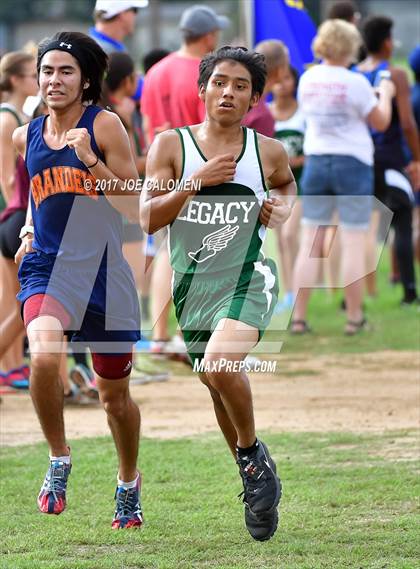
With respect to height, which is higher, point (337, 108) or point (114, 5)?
point (114, 5)

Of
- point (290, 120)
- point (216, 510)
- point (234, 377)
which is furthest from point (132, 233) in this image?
point (234, 377)

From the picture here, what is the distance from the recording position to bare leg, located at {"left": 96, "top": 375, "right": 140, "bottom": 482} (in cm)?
570

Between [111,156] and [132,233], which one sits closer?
[111,156]

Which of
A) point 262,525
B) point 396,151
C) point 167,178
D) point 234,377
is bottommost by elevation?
point 396,151

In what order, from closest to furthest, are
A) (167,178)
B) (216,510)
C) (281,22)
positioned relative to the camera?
(167,178)
(216,510)
(281,22)

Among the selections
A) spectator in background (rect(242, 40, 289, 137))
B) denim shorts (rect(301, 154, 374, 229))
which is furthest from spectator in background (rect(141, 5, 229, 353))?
denim shorts (rect(301, 154, 374, 229))

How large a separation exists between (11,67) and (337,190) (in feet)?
10.5

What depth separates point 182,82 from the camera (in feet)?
31.4

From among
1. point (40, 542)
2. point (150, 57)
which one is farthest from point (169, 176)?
point (150, 57)

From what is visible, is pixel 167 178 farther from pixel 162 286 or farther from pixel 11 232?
pixel 162 286

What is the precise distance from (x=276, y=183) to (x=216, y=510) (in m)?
1.56

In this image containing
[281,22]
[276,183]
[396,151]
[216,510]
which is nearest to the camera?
[276,183]

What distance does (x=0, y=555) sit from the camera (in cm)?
526

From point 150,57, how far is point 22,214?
3.20 meters
